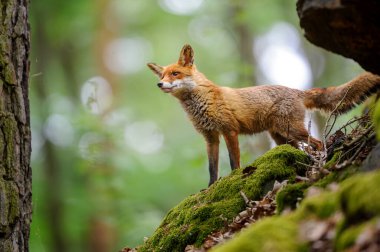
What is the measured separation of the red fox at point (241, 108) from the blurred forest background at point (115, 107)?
197 cm

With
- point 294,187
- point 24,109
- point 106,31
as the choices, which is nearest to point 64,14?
point 106,31

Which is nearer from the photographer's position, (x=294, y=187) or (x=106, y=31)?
(x=294, y=187)

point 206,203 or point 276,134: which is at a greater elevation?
point 276,134

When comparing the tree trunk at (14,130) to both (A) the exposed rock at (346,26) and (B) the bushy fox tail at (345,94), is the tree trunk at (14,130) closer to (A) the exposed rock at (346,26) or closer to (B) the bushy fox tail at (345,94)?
(A) the exposed rock at (346,26)

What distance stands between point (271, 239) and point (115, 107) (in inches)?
566

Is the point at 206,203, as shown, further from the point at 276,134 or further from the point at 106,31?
the point at 106,31

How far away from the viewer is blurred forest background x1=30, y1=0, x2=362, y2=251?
13852 millimetres

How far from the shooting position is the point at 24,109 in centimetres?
519

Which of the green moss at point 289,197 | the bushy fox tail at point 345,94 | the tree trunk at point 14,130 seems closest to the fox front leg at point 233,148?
the bushy fox tail at point 345,94

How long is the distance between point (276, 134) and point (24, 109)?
4.52 metres

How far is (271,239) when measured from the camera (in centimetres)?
315

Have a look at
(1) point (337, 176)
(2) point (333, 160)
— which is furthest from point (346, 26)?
(2) point (333, 160)

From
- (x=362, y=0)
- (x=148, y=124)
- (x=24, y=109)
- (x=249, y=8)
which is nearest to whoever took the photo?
(x=362, y=0)

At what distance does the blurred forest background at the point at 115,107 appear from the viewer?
45.4 feet
